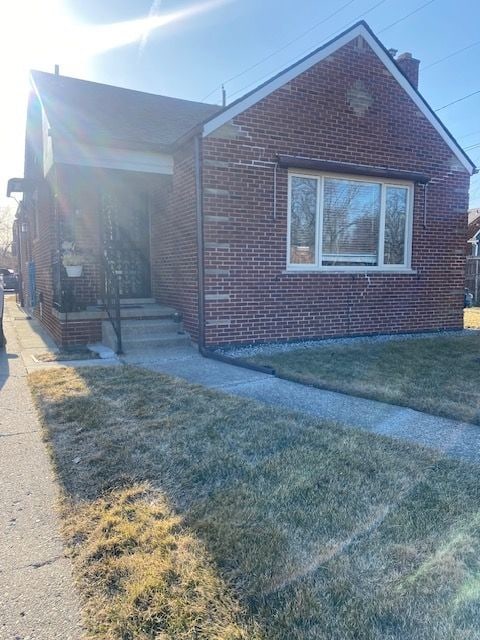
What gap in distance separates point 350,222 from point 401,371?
328 centimetres

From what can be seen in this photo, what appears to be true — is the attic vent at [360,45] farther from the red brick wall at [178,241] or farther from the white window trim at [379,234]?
the red brick wall at [178,241]

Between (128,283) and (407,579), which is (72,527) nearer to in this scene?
(407,579)

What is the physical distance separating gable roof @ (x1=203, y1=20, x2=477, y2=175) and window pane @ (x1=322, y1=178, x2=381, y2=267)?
1757mm

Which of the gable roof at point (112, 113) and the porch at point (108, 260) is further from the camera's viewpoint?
the porch at point (108, 260)

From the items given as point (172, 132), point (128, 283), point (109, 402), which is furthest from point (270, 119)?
point (109, 402)

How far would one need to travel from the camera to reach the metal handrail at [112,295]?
699 cm

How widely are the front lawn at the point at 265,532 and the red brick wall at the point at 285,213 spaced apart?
3710 millimetres

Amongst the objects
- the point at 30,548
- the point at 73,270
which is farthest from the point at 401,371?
the point at 73,270

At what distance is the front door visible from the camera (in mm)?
8922

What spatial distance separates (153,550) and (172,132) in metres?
8.20

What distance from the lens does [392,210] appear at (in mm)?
8570

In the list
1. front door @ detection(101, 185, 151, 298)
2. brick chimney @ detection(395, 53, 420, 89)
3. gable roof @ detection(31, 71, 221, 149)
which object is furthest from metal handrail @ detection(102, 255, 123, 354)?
brick chimney @ detection(395, 53, 420, 89)

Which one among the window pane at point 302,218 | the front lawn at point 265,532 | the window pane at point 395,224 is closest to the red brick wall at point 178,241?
the window pane at point 302,218

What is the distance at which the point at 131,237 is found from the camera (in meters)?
9.21
